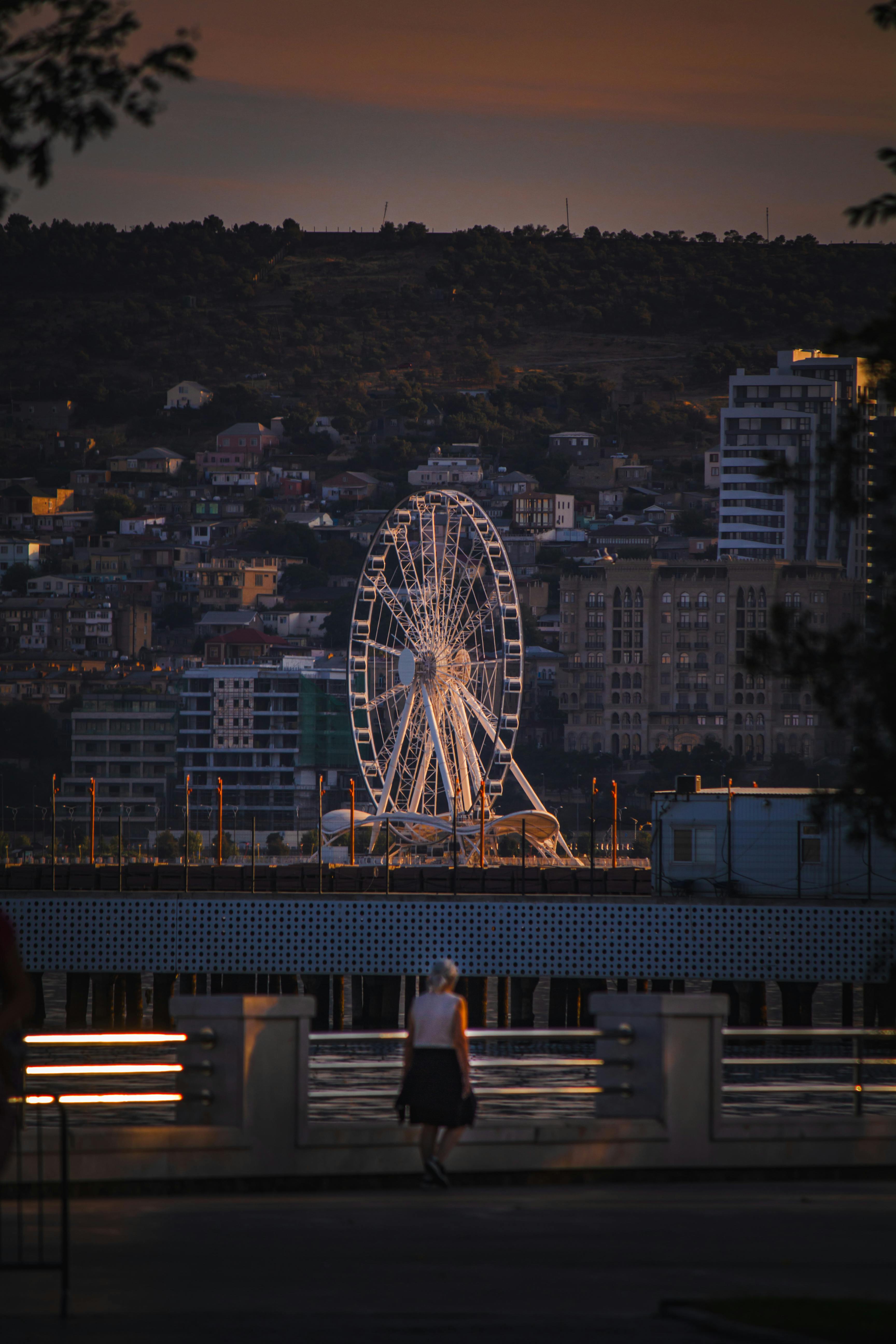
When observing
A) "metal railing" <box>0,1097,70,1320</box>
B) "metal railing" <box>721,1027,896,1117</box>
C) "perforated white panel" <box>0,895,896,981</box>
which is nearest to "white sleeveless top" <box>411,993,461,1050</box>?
"metal railing" <box>721,1027,896,1117</box>

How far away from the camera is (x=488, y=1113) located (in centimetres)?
3203

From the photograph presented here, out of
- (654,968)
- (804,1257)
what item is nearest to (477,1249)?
(804,1257)

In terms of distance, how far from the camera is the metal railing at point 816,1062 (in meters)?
17.4

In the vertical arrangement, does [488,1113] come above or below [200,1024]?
below

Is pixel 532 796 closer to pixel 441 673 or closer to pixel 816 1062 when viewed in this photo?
pixel 441 673

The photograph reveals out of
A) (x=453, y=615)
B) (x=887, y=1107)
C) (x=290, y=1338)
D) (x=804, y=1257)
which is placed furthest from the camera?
(x=453, y=615)

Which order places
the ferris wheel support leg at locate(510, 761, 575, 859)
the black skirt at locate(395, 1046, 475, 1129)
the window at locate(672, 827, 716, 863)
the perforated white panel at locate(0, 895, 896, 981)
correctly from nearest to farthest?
the black skirt at locate(395, 1046, 475, 1129) → the perforated white panel at locate(0, 895, 896, 981) → the window at locate(672, 827, 716, 863) → the ferris wheel support leg at locate(510, 761, 575, 859)

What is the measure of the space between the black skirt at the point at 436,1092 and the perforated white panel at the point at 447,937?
46761 millimetres

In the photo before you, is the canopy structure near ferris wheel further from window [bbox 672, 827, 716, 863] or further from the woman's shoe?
the woman's shoe

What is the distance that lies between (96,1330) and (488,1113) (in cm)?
2087

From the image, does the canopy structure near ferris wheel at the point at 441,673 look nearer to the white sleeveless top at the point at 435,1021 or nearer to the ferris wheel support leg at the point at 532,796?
A: the ferris wheel support leg at the point at 532,796

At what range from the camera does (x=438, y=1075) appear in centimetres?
1588

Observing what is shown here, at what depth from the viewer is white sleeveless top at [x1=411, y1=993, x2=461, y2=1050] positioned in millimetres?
15961

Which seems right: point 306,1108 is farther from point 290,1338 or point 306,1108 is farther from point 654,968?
point 654,968
